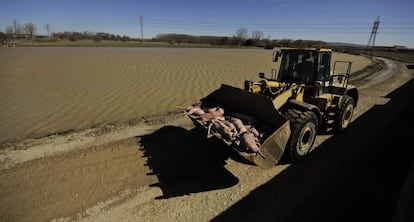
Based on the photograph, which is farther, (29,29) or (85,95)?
(29,29)

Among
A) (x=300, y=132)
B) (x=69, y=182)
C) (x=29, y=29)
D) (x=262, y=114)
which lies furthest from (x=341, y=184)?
(x=29, y=29)

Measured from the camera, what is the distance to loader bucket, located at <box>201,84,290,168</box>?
448cm

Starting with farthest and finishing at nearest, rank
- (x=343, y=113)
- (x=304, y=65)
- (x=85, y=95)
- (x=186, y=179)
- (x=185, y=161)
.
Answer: (x=85, y=95) → (x=343, y=113) → (x=304, y=65) → (x=185, y=161) → (x=186, y=179)

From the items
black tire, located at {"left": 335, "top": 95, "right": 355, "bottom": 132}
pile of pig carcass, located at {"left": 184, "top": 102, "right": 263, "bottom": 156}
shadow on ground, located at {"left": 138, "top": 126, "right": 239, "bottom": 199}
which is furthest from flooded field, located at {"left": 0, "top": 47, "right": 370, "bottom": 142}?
black tire, located at {"left": 335, "top": 95, "right": 355, "bottom": 132}

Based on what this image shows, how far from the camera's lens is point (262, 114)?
5426 millimetres

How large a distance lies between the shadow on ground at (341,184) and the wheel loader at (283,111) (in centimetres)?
48

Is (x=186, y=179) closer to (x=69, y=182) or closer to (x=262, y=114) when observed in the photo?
(x=262, y=114)

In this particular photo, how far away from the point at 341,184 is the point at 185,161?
3.10 m

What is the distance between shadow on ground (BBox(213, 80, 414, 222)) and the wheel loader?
0.48 meters

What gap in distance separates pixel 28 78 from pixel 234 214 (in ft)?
51.1

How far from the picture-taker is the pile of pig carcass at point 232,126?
4.54 metres

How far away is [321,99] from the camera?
21.1ft

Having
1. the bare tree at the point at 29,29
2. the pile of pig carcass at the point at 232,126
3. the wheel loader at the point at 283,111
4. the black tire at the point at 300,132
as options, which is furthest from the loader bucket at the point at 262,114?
the bare tree at the point at 29,29

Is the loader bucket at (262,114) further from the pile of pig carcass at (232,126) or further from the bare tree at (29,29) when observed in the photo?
the bare tree at (29,29)
